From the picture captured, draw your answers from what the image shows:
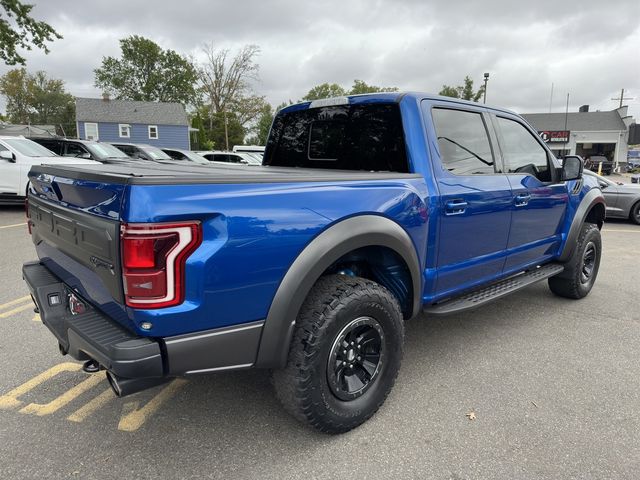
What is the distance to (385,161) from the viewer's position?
3.09 metres

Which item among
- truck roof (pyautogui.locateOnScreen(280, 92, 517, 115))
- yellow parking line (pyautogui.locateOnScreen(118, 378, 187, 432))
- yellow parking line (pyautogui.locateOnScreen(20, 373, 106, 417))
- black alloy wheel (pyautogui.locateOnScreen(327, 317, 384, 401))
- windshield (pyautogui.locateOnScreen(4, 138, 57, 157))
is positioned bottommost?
yellow parking line (pyautogui.locateOnScreen(118, 378, 187, 432))

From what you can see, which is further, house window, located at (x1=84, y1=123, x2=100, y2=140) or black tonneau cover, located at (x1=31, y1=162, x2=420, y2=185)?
house window, located at (x1=84, y1=123, x2=100, y2=140)

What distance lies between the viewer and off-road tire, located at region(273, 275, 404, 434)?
2.21 meters

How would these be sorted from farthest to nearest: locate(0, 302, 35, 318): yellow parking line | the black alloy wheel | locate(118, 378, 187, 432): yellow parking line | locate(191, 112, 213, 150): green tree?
1. locate(191, 112, 213, 150): green tree
2. locate(0, 302, 35, 318): yellow parking line
3. locate(118, 378, 187, 432): yellow parking line
4. the black alloy wheel

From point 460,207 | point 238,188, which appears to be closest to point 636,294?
point 460,207

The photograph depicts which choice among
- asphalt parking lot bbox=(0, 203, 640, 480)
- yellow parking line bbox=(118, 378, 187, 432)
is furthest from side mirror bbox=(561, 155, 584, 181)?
yellow parking line bbox=(118, 378, 187, 432)

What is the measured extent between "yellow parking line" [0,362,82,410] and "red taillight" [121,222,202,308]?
1606 mm

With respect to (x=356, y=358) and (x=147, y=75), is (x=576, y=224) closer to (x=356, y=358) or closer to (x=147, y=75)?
(x=356, y=358)

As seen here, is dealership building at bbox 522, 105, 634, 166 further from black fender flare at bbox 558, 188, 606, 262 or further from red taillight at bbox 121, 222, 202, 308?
red taillight at bbox 121, 222, 202, 308

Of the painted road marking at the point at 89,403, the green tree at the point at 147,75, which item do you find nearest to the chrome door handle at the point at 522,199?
the painted road marking at the point at 89,403

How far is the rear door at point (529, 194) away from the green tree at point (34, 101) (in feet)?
264

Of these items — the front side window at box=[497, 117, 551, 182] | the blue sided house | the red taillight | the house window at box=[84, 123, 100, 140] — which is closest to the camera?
the red taillight

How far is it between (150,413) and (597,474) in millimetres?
2408

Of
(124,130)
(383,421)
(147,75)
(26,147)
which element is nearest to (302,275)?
(383,421)
